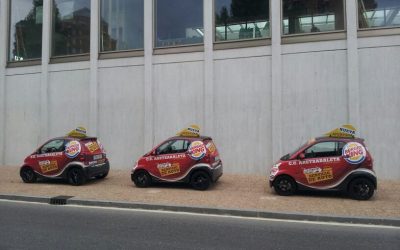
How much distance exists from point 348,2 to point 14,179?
515 inches

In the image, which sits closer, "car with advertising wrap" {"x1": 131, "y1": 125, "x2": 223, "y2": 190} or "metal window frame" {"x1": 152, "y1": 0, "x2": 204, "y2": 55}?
"car with advertising wrap" {"x1": 131, "y1": 125, "x2": 223, "y2": 190}

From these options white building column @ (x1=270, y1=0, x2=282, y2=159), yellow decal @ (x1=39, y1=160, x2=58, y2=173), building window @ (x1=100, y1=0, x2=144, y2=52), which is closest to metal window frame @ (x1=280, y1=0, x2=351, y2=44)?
white building column @ (x1=270, y1=0, x2=282, y2=159)

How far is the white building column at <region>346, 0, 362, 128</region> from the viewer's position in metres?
13.3

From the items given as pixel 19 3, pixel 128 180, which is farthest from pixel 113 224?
pixel 19 3

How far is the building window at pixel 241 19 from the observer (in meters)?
14.9

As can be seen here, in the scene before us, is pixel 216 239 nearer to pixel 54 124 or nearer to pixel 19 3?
pixel 54 124

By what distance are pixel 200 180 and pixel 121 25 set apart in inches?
348

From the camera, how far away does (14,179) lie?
46.2 feet

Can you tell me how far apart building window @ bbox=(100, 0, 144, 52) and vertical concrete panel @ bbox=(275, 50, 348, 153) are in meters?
6.37

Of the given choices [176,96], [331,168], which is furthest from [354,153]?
[176,96]

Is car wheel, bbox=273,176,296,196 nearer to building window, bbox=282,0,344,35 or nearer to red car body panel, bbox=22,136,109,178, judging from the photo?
red car body panel, bbox=22,136,109,178

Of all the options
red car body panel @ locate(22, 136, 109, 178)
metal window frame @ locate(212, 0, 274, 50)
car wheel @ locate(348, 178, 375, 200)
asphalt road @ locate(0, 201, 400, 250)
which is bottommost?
asphalt road @ locate(0, 201, 400, 250)

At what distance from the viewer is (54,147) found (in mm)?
13070

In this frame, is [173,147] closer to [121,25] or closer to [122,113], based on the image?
[122,113]
